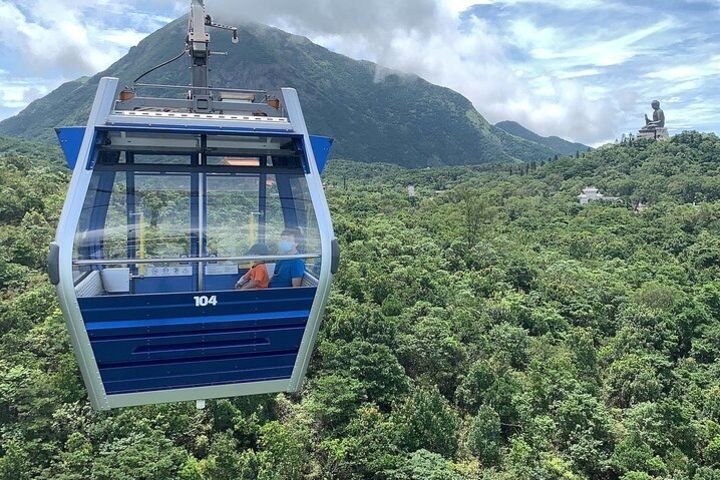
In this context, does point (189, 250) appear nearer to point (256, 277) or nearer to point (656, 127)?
point (256, 277)

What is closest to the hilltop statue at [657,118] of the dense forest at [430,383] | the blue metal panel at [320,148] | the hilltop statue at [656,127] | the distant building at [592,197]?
the hilltop statue at [656,127]

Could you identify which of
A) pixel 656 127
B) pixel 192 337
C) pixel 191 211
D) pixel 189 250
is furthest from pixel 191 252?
pixel 656 127

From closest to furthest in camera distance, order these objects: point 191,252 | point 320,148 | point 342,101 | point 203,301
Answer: point 203,301, point 191,252, point 320,148, point 342,101

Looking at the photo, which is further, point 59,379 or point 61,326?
point 61,326

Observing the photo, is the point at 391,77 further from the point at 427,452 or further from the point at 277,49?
the point at 427,452

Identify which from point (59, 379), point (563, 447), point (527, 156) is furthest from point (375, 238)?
point (527, 156)

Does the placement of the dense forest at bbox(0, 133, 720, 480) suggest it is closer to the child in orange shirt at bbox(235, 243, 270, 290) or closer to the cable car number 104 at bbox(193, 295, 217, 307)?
the child in orange shirt at bbox(235, 243, 270, 290)
